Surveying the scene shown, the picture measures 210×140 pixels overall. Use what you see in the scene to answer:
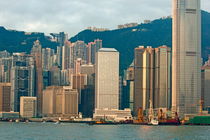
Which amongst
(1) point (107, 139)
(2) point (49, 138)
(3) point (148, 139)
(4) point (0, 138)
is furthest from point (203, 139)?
(4) point (0, 138)

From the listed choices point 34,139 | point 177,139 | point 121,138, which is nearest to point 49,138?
point 34,139

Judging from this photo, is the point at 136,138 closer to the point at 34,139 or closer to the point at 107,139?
the point at 107,139

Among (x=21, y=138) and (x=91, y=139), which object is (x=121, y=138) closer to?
(x=91, y=139)

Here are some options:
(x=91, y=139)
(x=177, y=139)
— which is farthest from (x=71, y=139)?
(x=177, y=139)

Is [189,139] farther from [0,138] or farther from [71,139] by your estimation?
[0,138]

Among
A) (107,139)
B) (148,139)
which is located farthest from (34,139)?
(148,139)

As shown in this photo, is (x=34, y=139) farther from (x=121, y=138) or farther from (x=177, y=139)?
(x=177, y=139)
